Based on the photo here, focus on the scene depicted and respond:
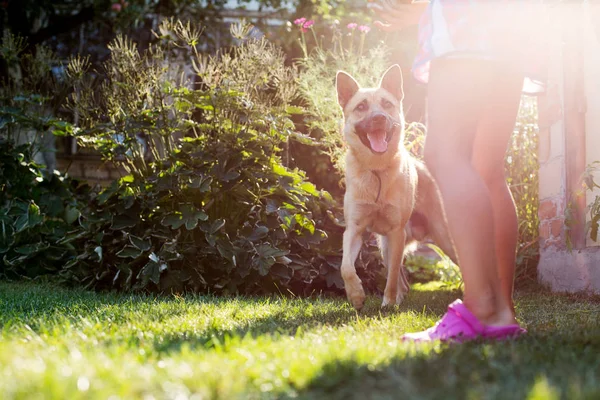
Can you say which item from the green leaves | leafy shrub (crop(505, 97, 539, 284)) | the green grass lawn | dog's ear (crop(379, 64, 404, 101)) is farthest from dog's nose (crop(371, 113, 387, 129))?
leafy shrub (crop(505, 97, 539, 284))

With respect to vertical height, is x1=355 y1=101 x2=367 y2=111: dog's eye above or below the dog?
above

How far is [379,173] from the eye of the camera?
3.75m

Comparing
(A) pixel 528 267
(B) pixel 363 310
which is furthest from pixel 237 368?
(A) pixel 528 267

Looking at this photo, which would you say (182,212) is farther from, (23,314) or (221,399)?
(221,399)

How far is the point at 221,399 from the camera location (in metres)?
1.23

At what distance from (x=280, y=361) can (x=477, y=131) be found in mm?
1202

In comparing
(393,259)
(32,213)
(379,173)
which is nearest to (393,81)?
(379,173)

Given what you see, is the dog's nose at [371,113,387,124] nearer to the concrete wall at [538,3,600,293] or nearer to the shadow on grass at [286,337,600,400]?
the concrete wall at [538,3,600,293]

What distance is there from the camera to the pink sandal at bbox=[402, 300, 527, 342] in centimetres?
196

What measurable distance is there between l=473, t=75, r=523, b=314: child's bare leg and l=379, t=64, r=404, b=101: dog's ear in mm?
1705

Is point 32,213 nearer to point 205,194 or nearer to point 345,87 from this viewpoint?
point 205,194

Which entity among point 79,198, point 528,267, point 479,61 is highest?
point 479,61

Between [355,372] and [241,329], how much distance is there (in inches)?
39.7

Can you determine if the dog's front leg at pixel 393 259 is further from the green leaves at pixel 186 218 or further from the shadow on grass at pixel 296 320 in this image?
the green leaves at pixel 186 218
